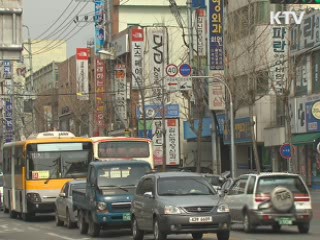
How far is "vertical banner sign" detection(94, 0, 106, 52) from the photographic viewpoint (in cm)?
7062

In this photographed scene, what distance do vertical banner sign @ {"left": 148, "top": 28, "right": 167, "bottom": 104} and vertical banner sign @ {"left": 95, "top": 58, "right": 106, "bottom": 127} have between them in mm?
8578

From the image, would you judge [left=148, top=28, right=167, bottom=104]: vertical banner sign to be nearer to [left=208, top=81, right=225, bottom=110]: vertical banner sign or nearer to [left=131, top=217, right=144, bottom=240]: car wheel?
[left=208, top=81, right=225, bottom=110]: vertical banner sign

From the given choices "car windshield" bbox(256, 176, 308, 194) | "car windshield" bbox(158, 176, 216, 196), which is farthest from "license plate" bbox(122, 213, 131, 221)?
"car windshield" bbox(256, 176, 308, 194)

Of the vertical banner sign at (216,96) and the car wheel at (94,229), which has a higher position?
the vertical banner sign at (216,96)

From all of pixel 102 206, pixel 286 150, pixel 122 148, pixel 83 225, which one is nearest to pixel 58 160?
pixel 122 148

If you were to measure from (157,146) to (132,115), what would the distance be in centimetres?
929

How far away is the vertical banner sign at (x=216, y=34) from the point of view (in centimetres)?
4441

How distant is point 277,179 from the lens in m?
21.6

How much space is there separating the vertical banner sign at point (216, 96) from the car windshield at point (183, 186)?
26220 mm

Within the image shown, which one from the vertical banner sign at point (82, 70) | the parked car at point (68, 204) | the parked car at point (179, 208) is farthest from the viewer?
the vertical banner sign at point (82, 70)

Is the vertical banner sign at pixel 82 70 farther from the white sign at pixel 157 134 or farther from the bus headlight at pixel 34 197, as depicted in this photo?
the bus headlight at pixel 34 197

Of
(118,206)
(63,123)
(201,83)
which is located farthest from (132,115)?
(118,206)

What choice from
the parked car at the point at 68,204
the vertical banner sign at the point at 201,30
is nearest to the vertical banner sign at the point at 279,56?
the vertical banner sign at the point at 201,30

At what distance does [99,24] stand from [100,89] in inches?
246
